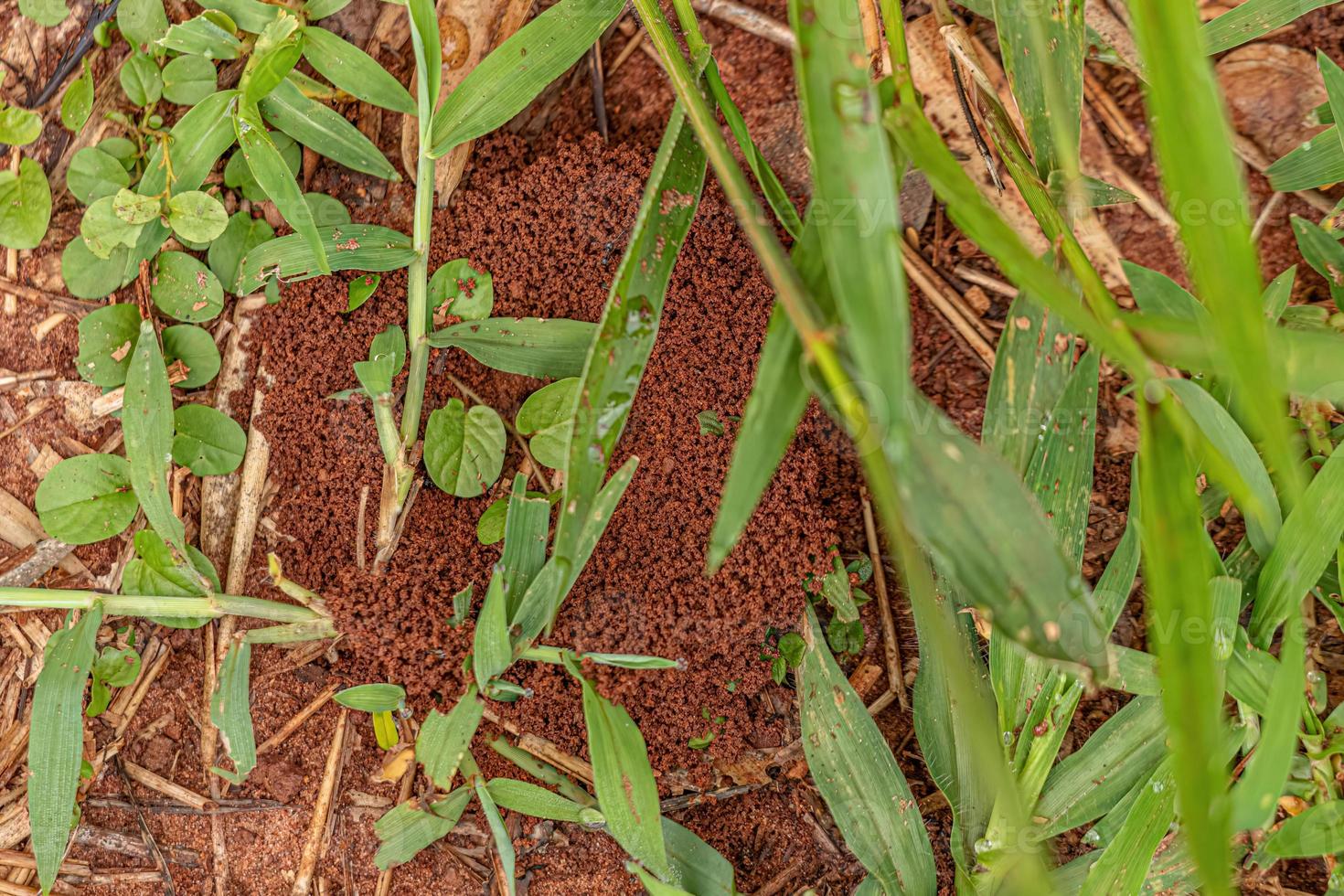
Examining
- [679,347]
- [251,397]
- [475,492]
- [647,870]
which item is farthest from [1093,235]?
[251,397]

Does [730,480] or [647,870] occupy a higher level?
[730,480]

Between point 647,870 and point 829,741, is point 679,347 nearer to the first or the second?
point 829,741

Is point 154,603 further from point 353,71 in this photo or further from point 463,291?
point 353,71

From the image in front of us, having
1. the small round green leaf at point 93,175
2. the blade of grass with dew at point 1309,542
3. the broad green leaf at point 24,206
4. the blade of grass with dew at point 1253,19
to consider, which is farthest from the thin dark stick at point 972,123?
the broad green leaf at point 24,206

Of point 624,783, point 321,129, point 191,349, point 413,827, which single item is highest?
point 321,129

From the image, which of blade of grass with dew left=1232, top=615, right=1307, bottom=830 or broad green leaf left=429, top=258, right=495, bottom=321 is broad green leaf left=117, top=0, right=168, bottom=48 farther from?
blade of grass with dew left=1232, top=615, right=1307, bottom=830

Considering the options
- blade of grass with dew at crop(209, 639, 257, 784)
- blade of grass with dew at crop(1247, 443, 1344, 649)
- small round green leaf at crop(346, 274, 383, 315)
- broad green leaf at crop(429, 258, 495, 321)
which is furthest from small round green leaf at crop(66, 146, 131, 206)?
blade of grass with dew at crop(1247, 443, 1344, 649)

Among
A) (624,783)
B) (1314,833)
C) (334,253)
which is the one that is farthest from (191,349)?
(1314,833)
